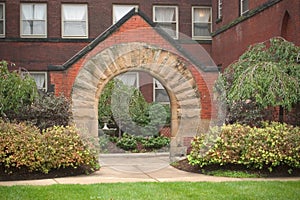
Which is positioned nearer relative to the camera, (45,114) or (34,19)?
(45,114)

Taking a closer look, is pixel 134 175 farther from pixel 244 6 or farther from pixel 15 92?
pixel 244 6

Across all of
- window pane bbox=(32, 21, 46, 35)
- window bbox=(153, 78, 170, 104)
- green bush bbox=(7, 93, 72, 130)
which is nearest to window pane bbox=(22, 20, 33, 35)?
window pane bbox=(32, 21, 46, 35)

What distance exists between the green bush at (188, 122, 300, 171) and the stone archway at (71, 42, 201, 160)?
8.98 feet

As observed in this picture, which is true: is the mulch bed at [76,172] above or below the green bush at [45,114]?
below

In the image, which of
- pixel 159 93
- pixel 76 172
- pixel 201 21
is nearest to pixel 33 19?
pixel 159 93

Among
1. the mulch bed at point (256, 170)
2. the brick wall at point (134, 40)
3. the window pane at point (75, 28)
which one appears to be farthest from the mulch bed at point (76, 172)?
the window pane at point (75, 28)

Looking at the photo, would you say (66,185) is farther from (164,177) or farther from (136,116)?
(136,116)

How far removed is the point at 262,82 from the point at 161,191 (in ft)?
15.0

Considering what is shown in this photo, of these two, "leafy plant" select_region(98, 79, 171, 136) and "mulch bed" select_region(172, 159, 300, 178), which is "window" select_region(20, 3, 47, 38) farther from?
"mulch bed" select_region(172, 159, 300, 178)

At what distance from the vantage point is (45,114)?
1360cm

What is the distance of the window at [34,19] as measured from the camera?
24672 millimetres

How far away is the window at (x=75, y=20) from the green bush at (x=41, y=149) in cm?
1316

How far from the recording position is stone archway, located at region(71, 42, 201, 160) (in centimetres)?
1434

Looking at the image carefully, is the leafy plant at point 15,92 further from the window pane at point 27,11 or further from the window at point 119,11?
the window at point 119,11
